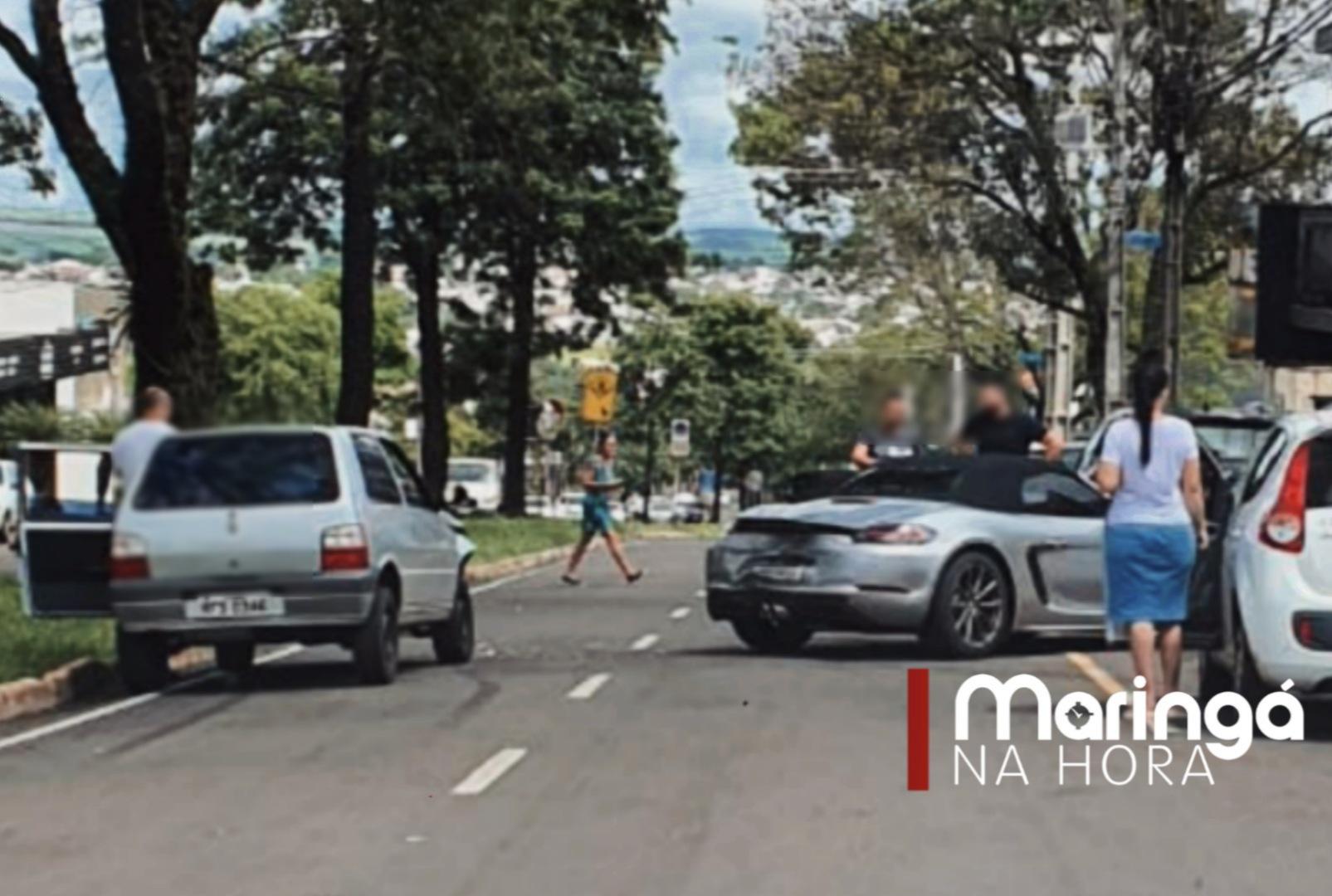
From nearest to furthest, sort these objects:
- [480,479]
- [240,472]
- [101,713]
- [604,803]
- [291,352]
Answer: [604,803] < [240,472] < [101,713] < [291,352] < [480,479]

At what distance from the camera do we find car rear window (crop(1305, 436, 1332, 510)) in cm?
1327

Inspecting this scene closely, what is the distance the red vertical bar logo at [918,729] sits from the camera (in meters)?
12.0

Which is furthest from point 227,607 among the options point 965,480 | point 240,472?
point 965,480

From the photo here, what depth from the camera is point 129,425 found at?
1133cm

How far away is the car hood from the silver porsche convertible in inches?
0.7

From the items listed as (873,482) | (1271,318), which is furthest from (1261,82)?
(873,482)

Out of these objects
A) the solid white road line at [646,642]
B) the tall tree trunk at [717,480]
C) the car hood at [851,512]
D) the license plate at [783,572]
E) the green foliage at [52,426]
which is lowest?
the tall tree trunk at [717,480]

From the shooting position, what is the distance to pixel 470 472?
81938 mm

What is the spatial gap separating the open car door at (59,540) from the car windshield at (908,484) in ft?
18.6

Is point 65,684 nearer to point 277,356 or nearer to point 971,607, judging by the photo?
point 971,607

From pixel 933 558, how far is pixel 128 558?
586 cm

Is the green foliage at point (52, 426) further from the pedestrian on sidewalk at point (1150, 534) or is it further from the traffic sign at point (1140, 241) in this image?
the traffic sign at point (1140, 241)

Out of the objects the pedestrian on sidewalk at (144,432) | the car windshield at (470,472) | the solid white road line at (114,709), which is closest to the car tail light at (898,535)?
the solid white road line at (114,709)

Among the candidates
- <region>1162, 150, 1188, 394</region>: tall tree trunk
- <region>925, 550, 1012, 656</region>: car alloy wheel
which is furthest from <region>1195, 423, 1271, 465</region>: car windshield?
<region>1162, 150, 1188, 394</region>: tall tree trunk
